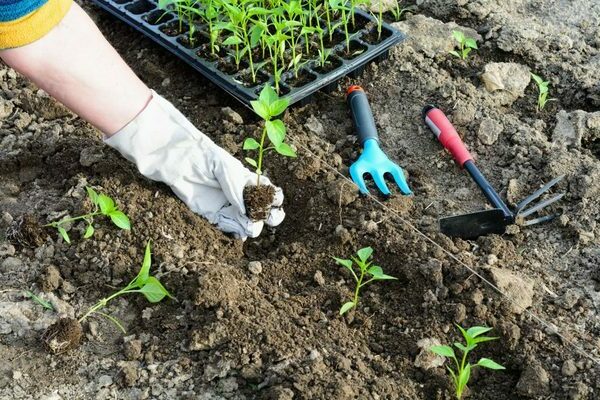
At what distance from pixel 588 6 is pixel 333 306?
1.95m

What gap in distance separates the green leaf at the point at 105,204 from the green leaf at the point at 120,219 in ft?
0.04

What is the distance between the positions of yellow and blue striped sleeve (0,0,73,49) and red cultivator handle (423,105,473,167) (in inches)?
52.2

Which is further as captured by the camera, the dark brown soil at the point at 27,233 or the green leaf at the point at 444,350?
the dark brown soil at the point at 27,233

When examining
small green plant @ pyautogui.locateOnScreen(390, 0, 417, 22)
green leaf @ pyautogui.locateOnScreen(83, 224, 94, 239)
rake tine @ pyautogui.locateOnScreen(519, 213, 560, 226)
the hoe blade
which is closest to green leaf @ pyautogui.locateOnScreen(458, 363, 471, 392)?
the hoe blade

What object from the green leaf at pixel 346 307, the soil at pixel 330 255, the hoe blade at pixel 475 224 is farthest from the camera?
the hoe blade at pixel 475 224

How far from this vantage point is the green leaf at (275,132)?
2309mm

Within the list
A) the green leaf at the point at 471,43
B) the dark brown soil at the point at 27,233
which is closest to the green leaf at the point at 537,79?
the green leaf at the point at 471,43

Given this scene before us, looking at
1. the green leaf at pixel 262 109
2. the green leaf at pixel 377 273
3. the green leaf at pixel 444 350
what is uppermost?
the green leaf at pixel 262 109

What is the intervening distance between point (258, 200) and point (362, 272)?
39cm

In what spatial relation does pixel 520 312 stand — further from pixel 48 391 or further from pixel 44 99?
pixel 44 99

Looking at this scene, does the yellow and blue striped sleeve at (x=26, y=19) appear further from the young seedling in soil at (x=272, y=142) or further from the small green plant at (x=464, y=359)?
the small green plant at (x=464, y=359)

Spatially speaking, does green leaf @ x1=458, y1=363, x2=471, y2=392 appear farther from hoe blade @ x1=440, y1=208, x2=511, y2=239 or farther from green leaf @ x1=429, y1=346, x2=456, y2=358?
hoe blade @ x1=440, y1=208, x2=511, y2=239

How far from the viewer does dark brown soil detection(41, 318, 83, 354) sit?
2.11 meters

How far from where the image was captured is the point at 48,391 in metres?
2.06
